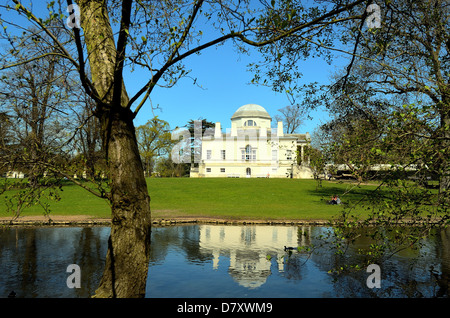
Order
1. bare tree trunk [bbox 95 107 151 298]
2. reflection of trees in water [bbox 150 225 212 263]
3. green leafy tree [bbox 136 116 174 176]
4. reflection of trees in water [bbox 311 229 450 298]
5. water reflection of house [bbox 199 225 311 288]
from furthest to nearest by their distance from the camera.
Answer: green leafy tree [bbox 136 116 174 176] → reflection of trees in water [bbox 150 225 212 263] → water reflection of house [bbox 199 225 311 288] → reflection of trees in water [bbox 311 229 450 298] → bare tree trunk [bbox 95 107 151 298]

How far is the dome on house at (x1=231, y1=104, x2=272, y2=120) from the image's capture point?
71.9m

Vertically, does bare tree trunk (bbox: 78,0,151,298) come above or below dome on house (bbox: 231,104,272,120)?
below

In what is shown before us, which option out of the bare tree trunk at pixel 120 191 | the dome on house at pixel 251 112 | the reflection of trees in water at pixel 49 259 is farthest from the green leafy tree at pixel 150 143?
the bare tree trunk at pixel 120 191

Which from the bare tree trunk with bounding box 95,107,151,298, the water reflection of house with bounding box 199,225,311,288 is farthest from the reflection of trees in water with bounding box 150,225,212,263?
the bare tree trunk with bounding box 95,107,151,298

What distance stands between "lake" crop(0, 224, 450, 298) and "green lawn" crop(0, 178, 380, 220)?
6.80 m

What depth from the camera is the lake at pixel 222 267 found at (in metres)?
8.74

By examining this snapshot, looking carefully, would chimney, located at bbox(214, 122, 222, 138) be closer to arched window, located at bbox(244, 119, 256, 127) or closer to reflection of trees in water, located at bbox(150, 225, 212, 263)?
arched window, located at bbox(244, 119, 256, 127)

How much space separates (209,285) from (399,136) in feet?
20.2

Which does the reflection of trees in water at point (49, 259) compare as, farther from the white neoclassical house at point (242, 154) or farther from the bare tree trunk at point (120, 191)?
the white neoclassical house at point (242, 154)

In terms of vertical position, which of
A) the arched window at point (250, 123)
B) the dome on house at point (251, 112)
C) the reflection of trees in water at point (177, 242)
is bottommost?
the reflection of trees in water at point (177, 242)

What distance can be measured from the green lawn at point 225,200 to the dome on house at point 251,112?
30.1m
